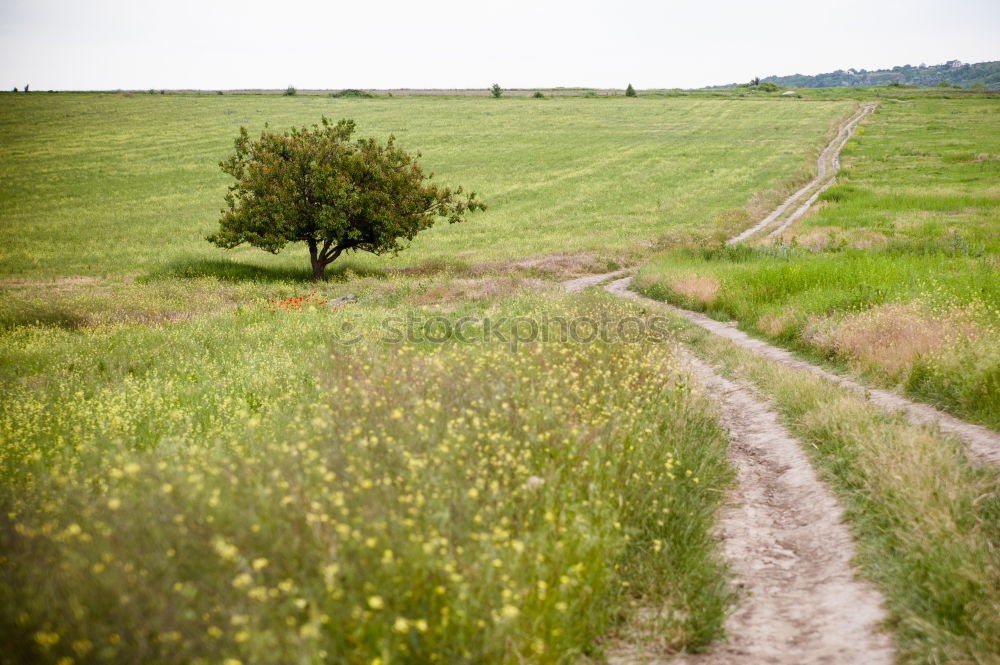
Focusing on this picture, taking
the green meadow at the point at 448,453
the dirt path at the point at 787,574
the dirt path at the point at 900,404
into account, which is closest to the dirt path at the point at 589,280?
the green meadow at the point at 448,453

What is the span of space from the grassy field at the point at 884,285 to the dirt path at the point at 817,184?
1.49 m

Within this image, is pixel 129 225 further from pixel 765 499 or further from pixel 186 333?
pixel 765 499

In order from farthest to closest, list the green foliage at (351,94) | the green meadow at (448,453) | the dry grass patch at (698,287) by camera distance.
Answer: the green foliage at (351,94) → the dry grass patch at (698,287) → the green meadow at (448,453)

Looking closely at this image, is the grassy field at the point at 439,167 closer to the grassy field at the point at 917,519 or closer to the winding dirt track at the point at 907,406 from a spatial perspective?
the winding dirt track at the point at 907,406

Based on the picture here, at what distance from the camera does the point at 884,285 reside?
51.3ft

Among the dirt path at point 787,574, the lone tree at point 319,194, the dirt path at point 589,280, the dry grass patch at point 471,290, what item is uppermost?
the lone tree at point 319,194

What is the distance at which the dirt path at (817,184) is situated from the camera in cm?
3231

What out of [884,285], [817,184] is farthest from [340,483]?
[817,184]

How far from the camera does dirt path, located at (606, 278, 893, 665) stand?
16.0 feet

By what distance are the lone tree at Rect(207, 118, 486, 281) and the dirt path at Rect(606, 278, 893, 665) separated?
19.4 metres

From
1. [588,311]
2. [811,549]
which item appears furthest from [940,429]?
[588,311]

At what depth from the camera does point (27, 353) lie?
13.0m

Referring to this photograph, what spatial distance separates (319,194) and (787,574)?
22503 mm

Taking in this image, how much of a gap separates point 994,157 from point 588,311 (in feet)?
172
